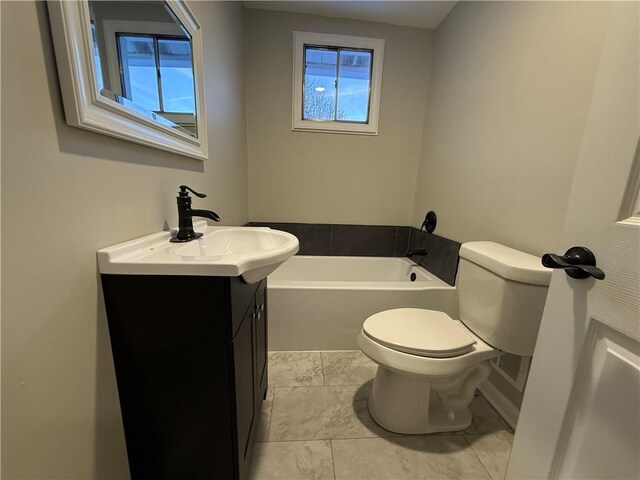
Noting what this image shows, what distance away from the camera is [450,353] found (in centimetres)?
109

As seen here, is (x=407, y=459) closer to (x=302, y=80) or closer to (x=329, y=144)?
(x=329, y=144)

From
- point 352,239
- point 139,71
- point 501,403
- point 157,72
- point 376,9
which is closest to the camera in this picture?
point 139,71

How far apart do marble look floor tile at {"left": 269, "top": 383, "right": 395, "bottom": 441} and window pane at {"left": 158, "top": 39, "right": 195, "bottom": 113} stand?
1425mm

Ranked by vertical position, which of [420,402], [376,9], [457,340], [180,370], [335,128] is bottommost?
[420,402]

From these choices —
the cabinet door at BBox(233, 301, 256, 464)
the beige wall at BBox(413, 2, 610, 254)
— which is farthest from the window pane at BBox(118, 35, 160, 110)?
the beige wall at BBox(413, 2, 610, 254)

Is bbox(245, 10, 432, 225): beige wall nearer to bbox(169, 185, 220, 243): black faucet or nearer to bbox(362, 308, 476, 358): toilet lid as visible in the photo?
bbox(362, 308, 476, 358): toilet lid

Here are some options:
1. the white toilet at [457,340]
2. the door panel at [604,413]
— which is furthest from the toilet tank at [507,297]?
the door panel at [604,413]

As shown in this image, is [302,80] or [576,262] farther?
[302,80]

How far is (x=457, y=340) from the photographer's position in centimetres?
114

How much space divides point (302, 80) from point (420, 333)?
7.03 feet

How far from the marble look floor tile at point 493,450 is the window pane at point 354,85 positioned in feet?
7.53

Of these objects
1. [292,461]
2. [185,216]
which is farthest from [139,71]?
[292,461]

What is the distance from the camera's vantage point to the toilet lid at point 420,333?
1085 millimetres

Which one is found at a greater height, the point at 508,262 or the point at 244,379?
the point at 508,262
